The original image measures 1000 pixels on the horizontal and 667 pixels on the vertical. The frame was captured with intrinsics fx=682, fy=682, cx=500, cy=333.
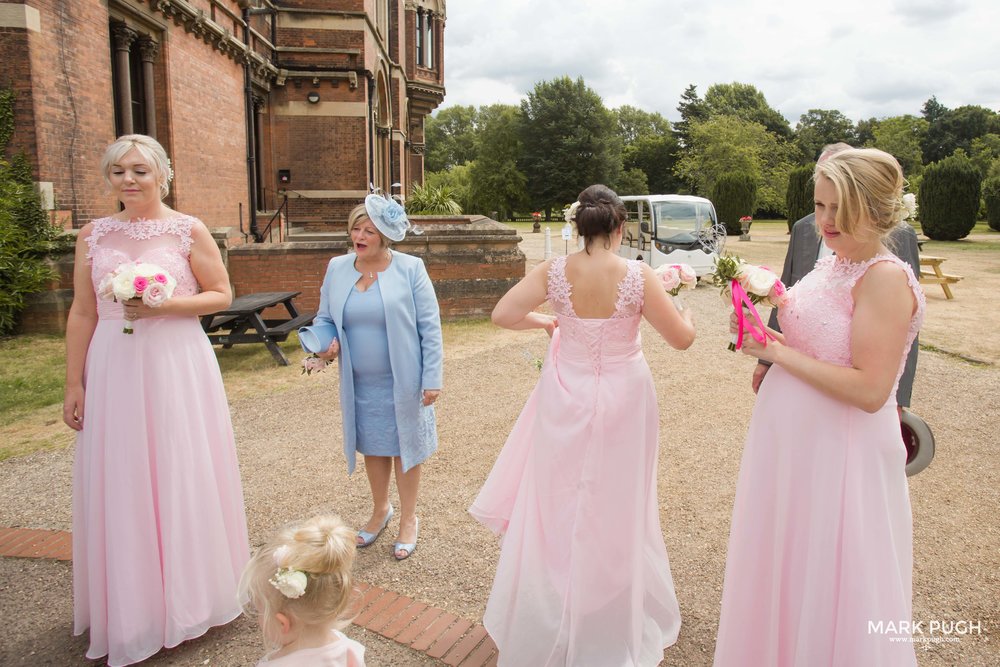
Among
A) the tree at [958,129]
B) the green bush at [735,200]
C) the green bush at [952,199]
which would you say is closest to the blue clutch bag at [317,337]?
the green bush at [952,199]

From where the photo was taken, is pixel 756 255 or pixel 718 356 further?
pixel 756 255

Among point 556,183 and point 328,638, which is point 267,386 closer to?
point 328,638

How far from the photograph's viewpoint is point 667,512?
14.9 ft

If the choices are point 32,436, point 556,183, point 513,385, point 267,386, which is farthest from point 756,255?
point 556,183

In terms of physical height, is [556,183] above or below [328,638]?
above

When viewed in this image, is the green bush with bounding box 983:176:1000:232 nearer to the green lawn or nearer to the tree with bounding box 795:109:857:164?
the tree with bounding box 795:109:857:164

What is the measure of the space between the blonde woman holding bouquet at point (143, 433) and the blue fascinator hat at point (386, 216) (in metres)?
0.88

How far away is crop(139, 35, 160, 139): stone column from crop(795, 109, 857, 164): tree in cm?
6281

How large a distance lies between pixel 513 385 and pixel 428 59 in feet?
90.4

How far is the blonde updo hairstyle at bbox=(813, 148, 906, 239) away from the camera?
2.14 m

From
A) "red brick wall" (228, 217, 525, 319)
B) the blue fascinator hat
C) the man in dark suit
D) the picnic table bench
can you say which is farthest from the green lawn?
the man in dark suit

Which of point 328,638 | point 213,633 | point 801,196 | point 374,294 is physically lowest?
point 213,633

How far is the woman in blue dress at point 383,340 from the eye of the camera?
3715 millimetres

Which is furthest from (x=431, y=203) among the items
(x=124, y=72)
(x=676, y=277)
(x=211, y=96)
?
(x=676, y=277)
